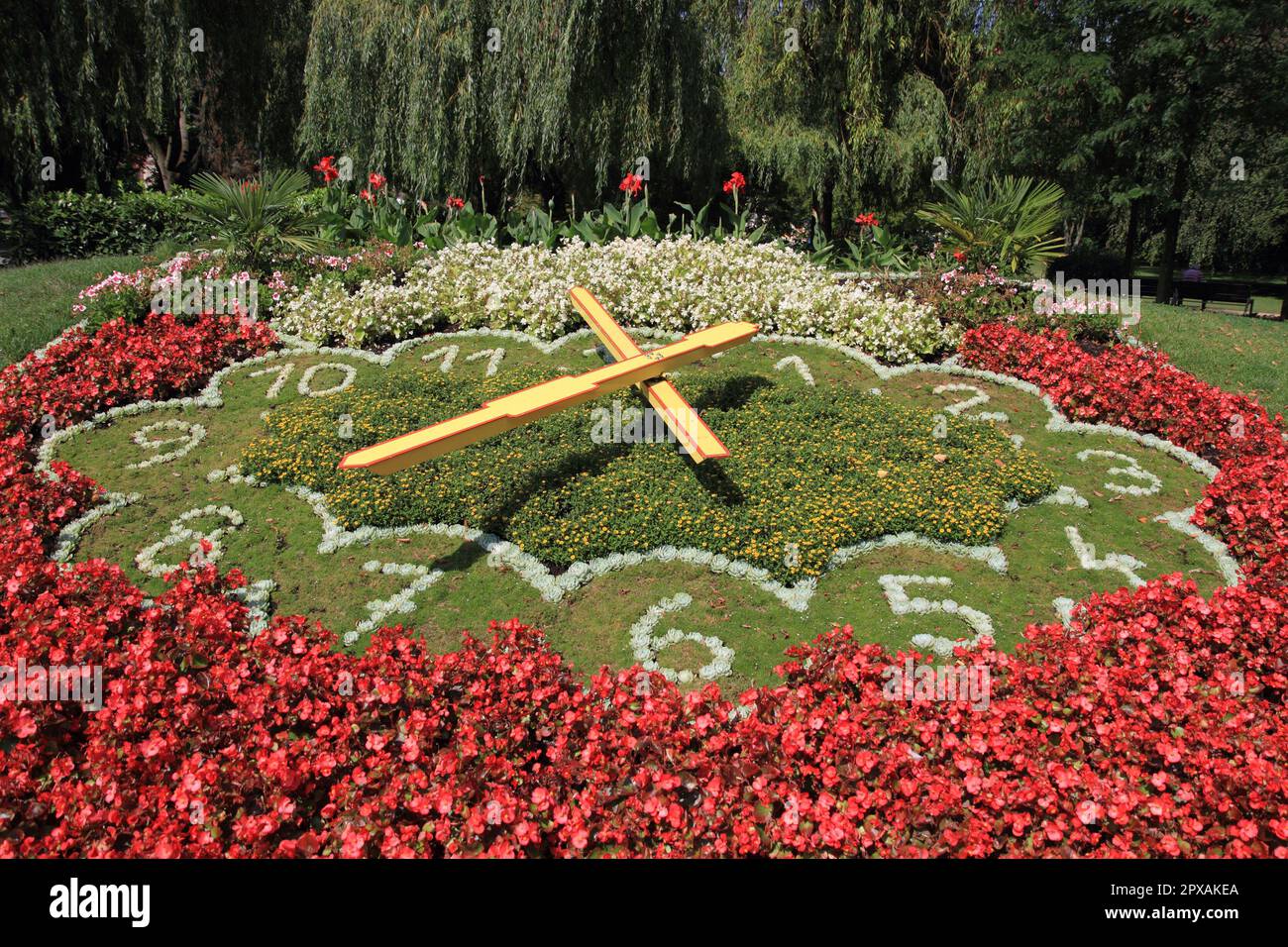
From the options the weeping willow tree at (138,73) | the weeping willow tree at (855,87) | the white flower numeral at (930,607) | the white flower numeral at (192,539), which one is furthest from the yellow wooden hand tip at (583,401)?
the weeping willow tree at (138,73)

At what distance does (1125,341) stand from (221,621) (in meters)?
9.09

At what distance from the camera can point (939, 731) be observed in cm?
347

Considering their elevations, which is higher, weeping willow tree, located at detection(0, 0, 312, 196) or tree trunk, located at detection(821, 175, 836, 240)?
weeping willow tree, located at detection(0, 0, 312, 196)

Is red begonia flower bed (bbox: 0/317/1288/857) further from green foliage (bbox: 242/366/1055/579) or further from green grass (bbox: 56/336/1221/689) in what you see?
green foliage (bbox: 242/366/1055/579)

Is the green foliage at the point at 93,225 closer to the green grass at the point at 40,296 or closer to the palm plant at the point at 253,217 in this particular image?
the green grass at the point at 40,296

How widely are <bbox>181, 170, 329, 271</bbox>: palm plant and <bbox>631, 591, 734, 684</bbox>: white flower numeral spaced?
7.17m

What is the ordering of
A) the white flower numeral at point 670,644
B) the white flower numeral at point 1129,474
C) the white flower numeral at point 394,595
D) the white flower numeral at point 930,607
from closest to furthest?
the white flower numeral at point 670,644
the white flower numeral at point 930,607
the white flower numeral at point 394,595
the white flower numeral at point 1129,474

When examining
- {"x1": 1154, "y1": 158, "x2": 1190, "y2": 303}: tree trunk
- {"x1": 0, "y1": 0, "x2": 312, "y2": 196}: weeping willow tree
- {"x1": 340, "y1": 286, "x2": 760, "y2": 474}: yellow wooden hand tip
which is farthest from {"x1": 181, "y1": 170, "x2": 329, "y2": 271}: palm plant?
{"x1": 1154, "y1": 158, "x2": 1190, "y2": 303}: tree trunk

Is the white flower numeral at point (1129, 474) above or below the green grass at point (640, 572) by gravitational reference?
above

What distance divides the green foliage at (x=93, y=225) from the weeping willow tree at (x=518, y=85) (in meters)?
3.81

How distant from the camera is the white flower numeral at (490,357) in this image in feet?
24.6

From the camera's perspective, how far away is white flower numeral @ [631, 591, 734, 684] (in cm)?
416

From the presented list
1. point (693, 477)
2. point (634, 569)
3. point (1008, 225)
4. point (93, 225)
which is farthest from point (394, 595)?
point (93, 225)

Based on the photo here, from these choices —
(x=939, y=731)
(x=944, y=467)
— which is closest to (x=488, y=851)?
(x=939, y=731)
